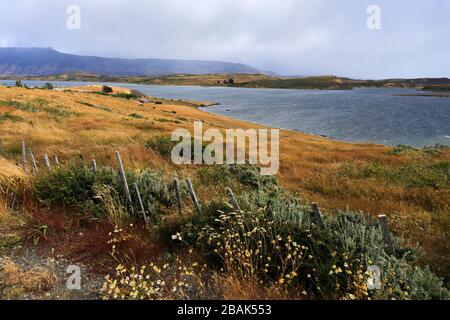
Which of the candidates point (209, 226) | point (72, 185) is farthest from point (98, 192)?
point (209, 226)

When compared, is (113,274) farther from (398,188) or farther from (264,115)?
(264,115)

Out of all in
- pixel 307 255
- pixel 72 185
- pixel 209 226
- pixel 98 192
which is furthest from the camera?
pixel 72 185

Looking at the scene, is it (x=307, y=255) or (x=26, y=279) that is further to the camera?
(x=307, y=255)

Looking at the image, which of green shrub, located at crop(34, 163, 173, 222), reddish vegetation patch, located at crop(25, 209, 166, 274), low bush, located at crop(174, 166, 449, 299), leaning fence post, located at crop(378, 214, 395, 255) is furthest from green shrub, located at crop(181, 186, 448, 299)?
green shrub, located at crop(34, 163, 173, 222)

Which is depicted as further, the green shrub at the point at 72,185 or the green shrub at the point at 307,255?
the green shrub at the point at 72,185

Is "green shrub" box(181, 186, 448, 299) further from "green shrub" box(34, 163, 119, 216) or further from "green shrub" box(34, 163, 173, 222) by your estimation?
"green shrub" box(34, 163, 119, 216)

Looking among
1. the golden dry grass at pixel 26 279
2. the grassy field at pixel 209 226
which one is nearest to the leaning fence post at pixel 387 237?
the grassy field at pixel 209 226

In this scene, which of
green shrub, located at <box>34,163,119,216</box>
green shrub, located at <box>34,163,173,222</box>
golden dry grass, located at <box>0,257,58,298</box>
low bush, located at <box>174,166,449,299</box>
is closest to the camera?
low bush, located at <box>174,166,449,299</box>

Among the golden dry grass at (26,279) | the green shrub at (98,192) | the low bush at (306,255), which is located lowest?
the golden dry grass at (26,279)

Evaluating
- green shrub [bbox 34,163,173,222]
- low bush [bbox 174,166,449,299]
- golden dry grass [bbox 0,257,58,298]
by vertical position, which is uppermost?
green shrub [bbox 34,163,173,222]

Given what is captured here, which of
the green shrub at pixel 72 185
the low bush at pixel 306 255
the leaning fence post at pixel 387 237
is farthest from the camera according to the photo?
the green shrub at pixel 72 185

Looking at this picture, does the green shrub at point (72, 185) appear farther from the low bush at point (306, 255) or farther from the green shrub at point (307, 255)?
the green shrub at point (307, 255)

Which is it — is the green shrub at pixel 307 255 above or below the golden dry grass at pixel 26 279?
above

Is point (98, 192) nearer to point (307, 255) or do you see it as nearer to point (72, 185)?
point (72, 185)
